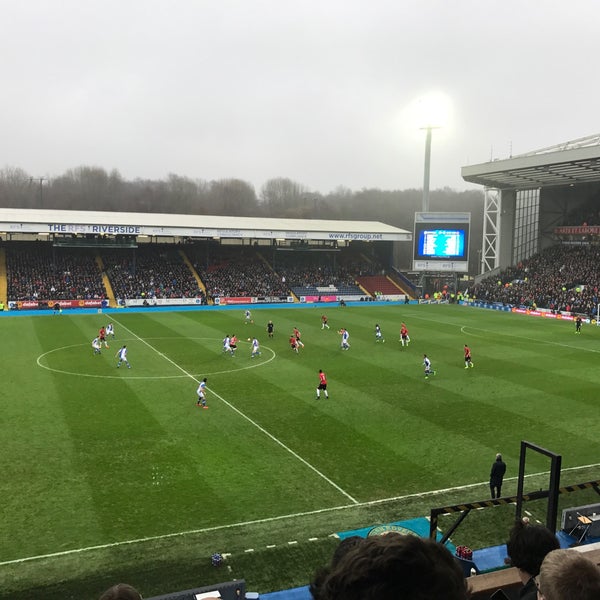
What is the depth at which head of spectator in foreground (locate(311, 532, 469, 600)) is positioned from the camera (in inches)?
87.7

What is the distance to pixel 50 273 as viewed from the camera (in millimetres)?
63812

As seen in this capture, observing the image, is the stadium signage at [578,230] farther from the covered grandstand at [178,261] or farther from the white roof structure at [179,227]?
the covered grandstand at [178,261]

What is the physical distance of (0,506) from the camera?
555 inches

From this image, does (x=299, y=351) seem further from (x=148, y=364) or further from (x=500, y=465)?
(x=500, y=465)

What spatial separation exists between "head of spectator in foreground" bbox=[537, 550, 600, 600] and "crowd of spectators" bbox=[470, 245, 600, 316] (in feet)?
193

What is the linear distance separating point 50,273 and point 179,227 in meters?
14.8

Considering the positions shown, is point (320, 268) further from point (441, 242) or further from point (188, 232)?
point (188, 232)

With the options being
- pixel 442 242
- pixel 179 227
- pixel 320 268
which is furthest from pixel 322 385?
pixel 320 268

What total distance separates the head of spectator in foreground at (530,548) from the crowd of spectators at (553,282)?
5660 centimetres

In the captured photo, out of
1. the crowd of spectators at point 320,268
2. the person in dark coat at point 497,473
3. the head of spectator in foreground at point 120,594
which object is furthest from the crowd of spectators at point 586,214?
the head of spectator in foreground at point 120,594

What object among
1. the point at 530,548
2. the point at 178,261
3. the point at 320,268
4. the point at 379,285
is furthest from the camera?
the point at 320,268

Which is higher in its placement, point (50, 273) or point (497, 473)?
point (50, 273)

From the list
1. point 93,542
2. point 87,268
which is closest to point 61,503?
point 93,542

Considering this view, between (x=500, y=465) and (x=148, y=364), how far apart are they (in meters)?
21.2
